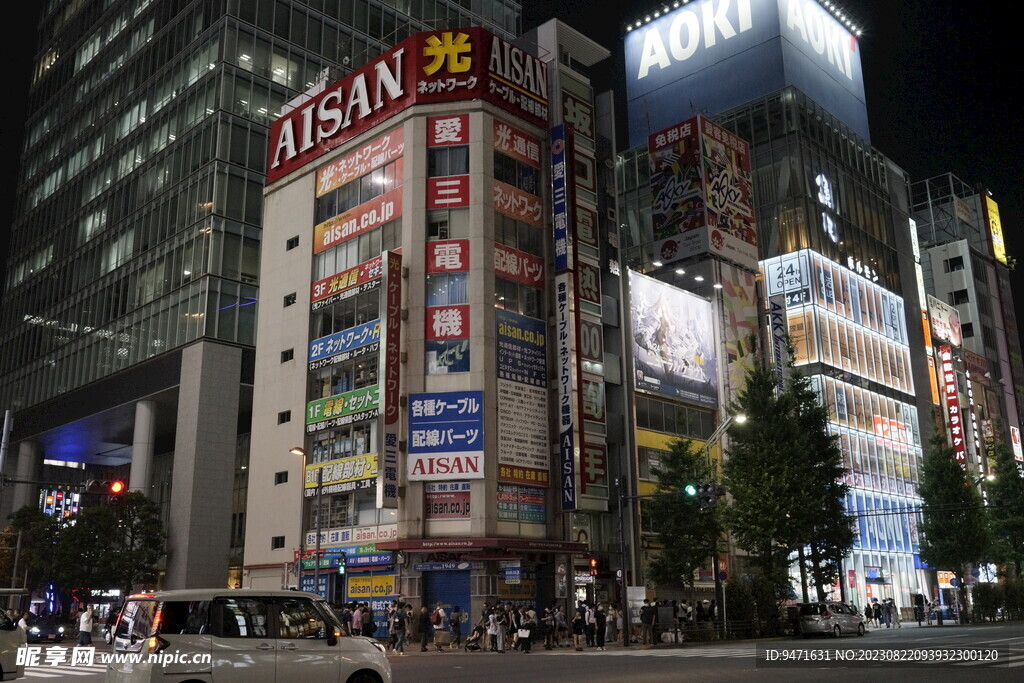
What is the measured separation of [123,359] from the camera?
6681 centimetres

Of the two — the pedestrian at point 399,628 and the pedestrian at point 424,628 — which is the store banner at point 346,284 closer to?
the pedestrian at point 424,628

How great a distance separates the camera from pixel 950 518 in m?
57.9

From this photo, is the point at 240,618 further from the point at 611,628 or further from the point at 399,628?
the point at 611,628

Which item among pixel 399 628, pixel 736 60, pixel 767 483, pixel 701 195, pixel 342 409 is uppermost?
pixel 736 60

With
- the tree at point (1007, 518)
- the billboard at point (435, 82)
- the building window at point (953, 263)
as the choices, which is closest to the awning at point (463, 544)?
the billboard at point (435, 82)

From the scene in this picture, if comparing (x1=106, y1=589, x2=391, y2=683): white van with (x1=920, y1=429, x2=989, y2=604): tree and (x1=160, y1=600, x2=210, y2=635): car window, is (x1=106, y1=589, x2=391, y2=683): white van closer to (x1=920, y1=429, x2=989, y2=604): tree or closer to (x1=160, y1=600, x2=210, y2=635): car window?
(x1=160, y1=600, x2=210, y2=635): car window

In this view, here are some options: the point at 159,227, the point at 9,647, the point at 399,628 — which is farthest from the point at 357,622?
the point at 159,227

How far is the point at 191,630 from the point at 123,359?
59.6m

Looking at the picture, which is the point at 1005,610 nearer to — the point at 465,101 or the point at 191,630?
the point at 465,101

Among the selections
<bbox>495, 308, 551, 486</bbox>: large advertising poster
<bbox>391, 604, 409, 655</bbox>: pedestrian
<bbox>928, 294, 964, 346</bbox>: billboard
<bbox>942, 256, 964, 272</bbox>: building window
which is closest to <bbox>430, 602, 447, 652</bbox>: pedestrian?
<bbox>391, 604, 409, 655</bbox>: pedestrian

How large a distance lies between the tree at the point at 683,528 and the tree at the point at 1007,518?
2609 cm

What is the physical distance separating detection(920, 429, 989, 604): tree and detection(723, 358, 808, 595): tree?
19484mm

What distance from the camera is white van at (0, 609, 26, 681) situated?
19.1 meters

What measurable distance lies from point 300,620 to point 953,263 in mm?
113197
